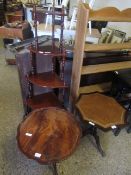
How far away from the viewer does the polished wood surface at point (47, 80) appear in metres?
1.74

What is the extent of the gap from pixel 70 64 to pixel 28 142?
3.44 feet

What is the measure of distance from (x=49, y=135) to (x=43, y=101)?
2.26 feet

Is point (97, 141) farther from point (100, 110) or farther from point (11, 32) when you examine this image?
point (11, 32)

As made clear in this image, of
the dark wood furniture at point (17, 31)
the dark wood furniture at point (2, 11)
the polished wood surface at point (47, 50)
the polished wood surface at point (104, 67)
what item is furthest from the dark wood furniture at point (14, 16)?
the polished wood surface at point (104, 67)

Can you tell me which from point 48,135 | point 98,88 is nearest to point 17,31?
point 98,88

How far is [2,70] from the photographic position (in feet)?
10.5

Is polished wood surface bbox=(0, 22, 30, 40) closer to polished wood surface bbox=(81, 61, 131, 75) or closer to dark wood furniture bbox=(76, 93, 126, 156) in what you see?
polished wood surface bbox=(81, 61, 131, 75)

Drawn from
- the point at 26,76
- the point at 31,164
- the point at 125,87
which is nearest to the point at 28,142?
the point at 31,164

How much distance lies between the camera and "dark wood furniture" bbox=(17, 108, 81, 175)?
1224mm

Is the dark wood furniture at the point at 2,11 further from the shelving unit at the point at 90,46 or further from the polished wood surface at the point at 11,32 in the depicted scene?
the shelving unit at the point at 90,46

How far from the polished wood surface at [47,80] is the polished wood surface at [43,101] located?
0.26 m

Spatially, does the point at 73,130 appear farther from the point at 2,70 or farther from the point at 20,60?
the point at 2,70

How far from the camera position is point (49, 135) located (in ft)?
4.42

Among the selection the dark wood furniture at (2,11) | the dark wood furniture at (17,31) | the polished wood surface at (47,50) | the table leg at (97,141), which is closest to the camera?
the polished wood surface at (47,50)
